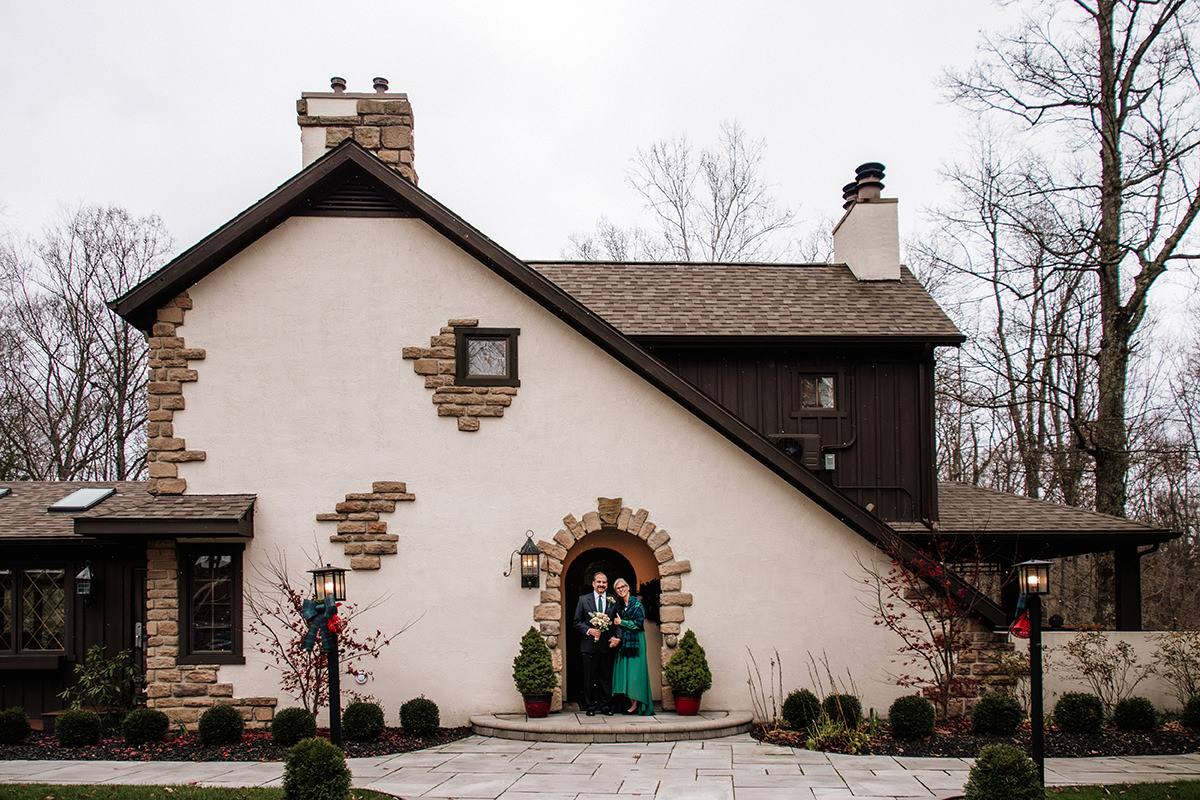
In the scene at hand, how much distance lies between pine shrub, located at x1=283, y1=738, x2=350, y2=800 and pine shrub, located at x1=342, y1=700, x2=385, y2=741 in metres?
3.07

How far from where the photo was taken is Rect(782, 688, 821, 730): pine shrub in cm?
1009

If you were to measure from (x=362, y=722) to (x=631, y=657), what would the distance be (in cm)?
310

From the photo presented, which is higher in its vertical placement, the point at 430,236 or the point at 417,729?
the point at 430,236

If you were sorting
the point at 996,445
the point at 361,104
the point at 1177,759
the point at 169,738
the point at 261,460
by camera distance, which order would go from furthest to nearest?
the point at 996,445 < the point at 361,104 < the point at 261,460 < the point at 169,738 < the point at 1177,759

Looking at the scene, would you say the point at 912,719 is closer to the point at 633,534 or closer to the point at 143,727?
the point at 633,534

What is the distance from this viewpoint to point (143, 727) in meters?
9.78

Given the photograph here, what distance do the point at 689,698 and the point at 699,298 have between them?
6445 millimetres

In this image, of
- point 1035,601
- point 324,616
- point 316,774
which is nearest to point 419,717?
point 324,616

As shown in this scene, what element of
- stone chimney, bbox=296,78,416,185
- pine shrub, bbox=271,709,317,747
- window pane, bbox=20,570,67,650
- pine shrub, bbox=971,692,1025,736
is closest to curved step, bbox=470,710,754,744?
pine shrub, bbox=271,709,317,747

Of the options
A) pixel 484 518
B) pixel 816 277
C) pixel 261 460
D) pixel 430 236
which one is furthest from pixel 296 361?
pixel 816 277

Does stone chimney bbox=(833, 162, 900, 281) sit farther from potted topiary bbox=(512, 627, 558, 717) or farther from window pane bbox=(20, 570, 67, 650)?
window pane bbox=(20, 570, 67, 650)

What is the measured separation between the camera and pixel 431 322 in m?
11.1

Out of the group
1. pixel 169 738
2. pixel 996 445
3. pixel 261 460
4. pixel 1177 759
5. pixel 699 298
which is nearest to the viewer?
pixel 1177 759

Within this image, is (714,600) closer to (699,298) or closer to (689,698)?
(689,698)
